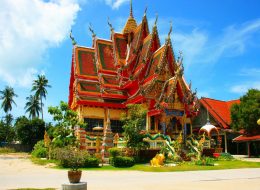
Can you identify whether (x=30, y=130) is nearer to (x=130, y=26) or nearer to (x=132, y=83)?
(x=130, y=26)

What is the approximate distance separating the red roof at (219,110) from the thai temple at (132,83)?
661cm

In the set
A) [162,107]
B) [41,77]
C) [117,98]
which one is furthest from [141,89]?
[41,77]

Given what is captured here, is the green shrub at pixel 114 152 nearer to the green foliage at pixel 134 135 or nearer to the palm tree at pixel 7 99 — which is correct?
the green foliage at pixel 134 135

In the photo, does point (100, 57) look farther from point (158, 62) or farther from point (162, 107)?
point (162, 107)

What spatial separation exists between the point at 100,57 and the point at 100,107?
19.4 feet

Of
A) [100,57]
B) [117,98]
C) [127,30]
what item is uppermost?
[127,30]

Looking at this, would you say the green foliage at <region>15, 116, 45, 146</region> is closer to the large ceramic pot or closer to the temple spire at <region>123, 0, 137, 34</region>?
the temple spire at <region>123, 0, 137, 34</region>

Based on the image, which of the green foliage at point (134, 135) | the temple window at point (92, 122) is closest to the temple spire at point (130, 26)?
the temple window at point (92, 122)

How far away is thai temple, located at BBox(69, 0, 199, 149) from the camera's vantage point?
24.9m

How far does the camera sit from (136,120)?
2031cm

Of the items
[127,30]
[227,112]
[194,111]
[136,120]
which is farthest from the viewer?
[227,112]

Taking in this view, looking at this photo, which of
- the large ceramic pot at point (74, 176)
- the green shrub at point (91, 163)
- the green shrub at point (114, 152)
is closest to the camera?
the large ceramic pot at point (74, 176)

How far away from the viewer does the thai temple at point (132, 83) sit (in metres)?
24.9

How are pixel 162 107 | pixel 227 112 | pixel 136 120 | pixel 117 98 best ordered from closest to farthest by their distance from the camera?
pixel 136 120
pixel 162 107
pixel 117 98
pixel 227 112
